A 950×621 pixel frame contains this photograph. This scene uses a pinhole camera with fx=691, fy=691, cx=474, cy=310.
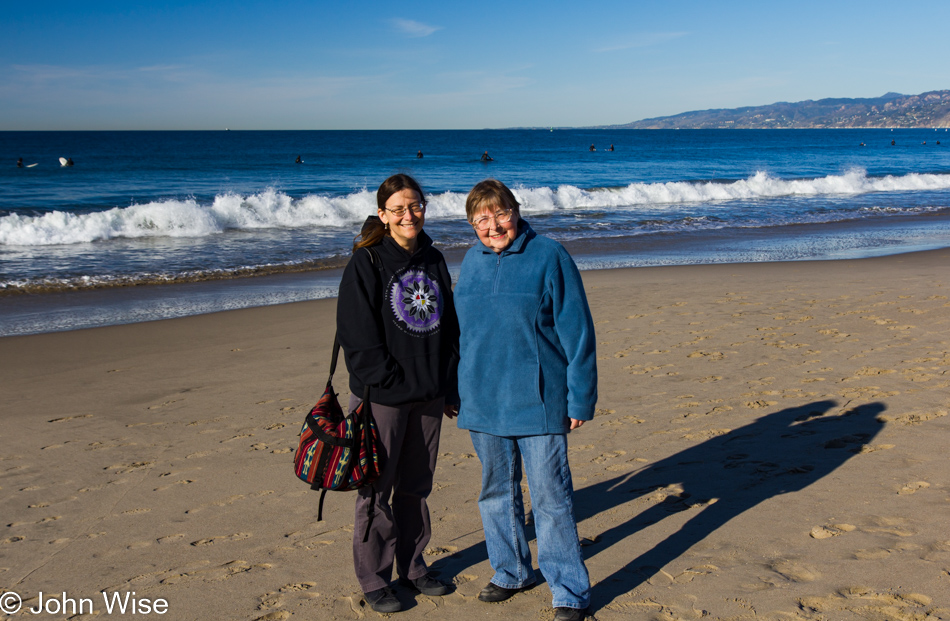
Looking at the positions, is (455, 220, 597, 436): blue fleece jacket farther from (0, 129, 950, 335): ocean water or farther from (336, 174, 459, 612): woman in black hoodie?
(0, 129, 950, 335): ocean water

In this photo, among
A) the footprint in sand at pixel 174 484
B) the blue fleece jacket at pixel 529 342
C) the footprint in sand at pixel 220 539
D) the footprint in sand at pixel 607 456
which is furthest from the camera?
the footprint in sand at pixel 607 456

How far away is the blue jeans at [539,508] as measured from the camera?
8.69 feet

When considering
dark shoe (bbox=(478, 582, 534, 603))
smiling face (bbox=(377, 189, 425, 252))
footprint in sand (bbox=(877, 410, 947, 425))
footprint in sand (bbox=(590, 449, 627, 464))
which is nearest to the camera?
smiling face (bbox=(377, 189, 425, 252))

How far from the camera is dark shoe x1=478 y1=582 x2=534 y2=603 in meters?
2.86

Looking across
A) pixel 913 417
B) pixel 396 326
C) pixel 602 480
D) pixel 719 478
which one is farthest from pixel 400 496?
pixel 913 417

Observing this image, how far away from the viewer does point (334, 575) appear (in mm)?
3109

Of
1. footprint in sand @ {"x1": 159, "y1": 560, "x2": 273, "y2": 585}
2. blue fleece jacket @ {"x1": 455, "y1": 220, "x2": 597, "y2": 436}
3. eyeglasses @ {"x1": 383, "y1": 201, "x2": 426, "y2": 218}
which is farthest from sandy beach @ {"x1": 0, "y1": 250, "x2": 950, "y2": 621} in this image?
eyeglasses @ {"x1": 383, "y1": 201, "x2": 426, "y2": 218}

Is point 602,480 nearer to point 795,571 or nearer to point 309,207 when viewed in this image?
point 795,571

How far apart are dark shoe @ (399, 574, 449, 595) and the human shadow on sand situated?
188 millimetres

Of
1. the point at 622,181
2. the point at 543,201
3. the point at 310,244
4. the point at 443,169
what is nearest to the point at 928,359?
the point at 310,244

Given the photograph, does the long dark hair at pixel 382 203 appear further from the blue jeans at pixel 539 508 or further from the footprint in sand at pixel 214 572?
the footprint in sand at pixel 214 572

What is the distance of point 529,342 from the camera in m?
2.60

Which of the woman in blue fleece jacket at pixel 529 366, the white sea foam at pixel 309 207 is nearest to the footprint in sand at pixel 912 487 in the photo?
the woman in blue fleece jacket at pixel 529 366

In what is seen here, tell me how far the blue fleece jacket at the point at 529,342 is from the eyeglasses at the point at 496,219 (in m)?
0.09
